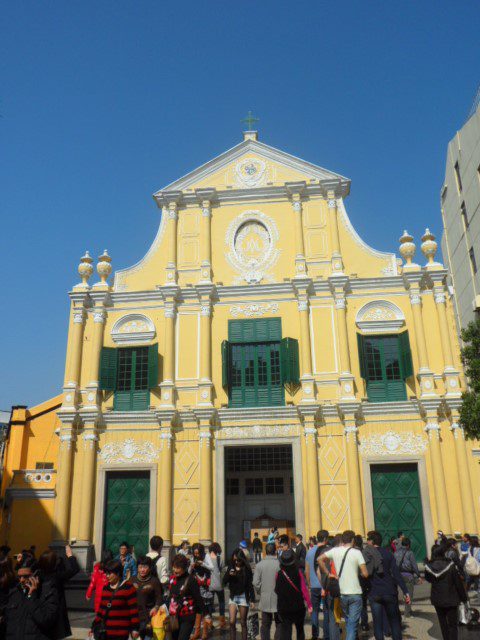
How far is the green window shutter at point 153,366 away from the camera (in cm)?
1937

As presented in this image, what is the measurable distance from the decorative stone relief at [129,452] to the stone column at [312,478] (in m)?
4.96

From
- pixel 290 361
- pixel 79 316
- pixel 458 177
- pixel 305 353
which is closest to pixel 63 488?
pixel 79 316

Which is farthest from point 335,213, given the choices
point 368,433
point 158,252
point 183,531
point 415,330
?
point 183,531

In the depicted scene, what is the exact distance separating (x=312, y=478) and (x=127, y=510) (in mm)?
6040

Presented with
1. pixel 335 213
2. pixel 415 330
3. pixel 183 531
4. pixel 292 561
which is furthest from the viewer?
pixel 335 213

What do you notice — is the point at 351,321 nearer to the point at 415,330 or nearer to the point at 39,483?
the point at 415,330

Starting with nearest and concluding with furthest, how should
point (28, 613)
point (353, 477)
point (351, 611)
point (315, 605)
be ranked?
1. point (28, 613)
2. point (351, 611)
3. point (315, 605)
4. point (353, 477)

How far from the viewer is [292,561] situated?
7.52 meters

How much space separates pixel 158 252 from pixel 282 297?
505 cm

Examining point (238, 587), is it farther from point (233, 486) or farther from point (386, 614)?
point (233, 486)

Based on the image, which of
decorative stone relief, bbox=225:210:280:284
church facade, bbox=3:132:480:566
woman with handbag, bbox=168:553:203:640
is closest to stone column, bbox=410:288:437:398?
church facade, bbox=3:132:480:566

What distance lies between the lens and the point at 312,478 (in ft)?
58.0

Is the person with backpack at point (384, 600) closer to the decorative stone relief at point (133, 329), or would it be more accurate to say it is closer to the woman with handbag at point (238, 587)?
the woman with handbag at point (238, 587)

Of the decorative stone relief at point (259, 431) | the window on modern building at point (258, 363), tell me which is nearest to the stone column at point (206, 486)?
the decorative stone relief at point (259, 431)
